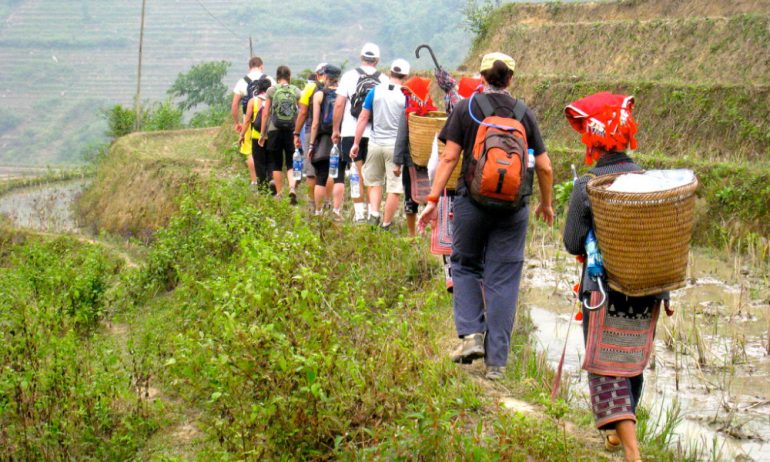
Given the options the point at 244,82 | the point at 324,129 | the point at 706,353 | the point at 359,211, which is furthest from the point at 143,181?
the point at 706,353

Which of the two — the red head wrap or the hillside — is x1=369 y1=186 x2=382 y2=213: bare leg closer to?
the red head wrap

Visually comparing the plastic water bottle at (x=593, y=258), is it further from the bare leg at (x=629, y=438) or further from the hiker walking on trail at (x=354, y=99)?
the hiker walking on trail at (x=354, y=99)

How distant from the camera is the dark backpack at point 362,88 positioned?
8.95 meters

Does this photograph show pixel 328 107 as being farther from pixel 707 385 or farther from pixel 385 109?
pixel 707 385

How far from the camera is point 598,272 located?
4.39m

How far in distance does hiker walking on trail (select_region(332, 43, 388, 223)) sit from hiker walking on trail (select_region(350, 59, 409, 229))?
0.18 m

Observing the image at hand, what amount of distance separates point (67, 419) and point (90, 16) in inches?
4618

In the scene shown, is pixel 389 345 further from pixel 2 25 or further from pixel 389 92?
pixel 2 25

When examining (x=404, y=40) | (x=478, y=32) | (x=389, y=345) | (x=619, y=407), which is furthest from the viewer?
(x=404, y=40)

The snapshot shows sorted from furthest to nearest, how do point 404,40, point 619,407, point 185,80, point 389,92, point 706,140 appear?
point 404,40
point 185,80
point 706,140
point 389,92
point 619,407

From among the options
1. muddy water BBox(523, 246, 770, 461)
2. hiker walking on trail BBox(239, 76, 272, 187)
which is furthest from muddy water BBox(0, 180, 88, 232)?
muddy water BBox(523, 246, 770, 461)

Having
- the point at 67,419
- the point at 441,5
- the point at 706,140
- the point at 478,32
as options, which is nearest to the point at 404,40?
the point at 441,5

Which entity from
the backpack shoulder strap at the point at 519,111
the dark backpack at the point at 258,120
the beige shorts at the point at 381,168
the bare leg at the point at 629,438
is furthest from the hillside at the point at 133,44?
the bare leg at the point at 629,438

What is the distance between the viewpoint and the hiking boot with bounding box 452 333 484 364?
5.30 meters
